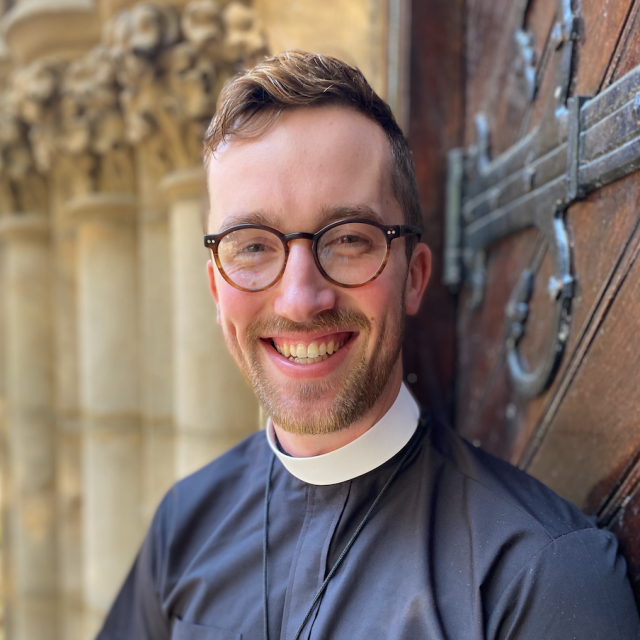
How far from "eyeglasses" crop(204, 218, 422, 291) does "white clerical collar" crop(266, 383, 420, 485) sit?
0.74 feet

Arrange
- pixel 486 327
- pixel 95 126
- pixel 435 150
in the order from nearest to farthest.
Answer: pixel 486 327
pixel 435 150
pixel 95 126

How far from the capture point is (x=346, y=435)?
2.82 feet

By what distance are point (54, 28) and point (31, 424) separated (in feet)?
5.02

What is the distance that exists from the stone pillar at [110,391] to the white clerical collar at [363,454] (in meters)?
1.31

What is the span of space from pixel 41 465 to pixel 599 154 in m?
2.37

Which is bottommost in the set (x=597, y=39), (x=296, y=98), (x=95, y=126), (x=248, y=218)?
(x=248, y=218)

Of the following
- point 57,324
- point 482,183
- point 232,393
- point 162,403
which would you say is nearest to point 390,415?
point 482,183

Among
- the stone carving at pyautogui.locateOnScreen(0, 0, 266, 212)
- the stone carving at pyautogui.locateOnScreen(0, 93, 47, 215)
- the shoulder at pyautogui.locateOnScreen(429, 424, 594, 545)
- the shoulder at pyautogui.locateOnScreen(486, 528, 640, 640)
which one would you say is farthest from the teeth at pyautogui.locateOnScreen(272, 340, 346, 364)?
the stone carving at pyautogui.locateOnScreen(0, 93, 47, 215)

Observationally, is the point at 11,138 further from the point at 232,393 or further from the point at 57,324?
the point at 232,393

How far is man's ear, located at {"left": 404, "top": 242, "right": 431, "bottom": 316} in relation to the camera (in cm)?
91

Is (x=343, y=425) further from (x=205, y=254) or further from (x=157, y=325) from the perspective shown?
(x=157, y=325)

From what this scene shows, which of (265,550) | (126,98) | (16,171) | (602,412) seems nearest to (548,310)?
(602,412)

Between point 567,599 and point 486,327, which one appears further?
point 486,327

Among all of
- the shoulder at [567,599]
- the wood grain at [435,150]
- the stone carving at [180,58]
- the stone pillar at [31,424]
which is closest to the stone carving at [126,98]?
the stone carving at [180,58]
